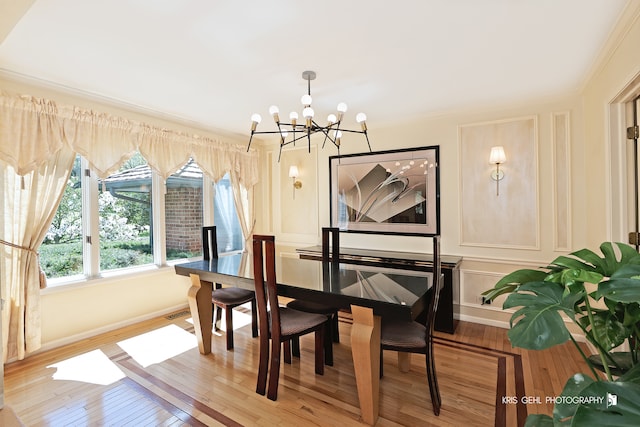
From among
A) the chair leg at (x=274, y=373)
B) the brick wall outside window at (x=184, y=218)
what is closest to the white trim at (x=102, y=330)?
the brick wall outside window at (x=184, y=218)

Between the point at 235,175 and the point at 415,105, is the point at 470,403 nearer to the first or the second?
the point at 415,105

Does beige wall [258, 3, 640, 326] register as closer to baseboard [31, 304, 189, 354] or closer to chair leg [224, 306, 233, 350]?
chair leg [224, 306, 233, 350]

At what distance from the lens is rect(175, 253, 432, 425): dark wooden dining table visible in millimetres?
1901

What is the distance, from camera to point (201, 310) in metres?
2.82

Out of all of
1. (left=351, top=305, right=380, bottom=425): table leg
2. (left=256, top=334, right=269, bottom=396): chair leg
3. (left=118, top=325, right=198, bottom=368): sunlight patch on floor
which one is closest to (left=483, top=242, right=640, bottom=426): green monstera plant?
(left=351, top=305, right=380, bottom=425): table leg

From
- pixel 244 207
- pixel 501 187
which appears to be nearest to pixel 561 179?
pixel 501 187

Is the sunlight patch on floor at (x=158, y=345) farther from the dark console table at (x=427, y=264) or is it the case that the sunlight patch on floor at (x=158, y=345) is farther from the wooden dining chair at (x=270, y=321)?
the dark console table at (x=427, y=264)

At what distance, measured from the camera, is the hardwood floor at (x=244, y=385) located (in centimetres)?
199

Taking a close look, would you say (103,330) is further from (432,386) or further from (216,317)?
(432,386)

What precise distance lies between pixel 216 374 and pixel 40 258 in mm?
2051

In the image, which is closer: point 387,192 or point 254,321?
point 254,321

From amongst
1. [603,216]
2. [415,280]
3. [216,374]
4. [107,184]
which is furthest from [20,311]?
[603,216]

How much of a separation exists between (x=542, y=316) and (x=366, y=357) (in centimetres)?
117

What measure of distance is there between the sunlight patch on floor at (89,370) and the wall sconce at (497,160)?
3980 mm
